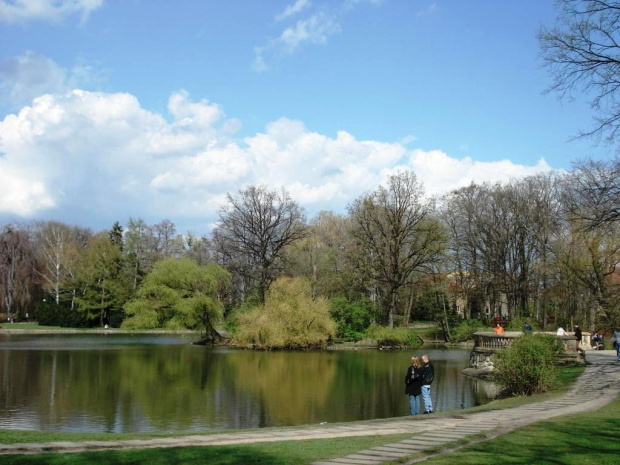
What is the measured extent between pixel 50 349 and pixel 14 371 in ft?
42.6

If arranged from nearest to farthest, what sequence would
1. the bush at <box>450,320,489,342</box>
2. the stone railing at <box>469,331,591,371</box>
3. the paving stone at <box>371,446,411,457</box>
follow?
the paving stone at <box>371,446,411,457</box>, the stone railing at <box>469,331,591,371</box>, the bush at <box>450,320,489,342</box>

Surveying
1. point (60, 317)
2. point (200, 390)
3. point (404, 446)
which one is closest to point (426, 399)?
point (404, 446)

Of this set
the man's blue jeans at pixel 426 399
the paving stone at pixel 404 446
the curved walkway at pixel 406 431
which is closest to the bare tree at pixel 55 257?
the man's blue jeans at pixel 426 399

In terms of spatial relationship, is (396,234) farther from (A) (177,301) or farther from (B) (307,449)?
(B) (307,449)

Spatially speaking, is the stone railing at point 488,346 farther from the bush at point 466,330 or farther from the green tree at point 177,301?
the green tree at point 177,301

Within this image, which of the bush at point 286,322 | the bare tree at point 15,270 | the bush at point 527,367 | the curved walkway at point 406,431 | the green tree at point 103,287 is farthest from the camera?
the bare tree at point 15,270

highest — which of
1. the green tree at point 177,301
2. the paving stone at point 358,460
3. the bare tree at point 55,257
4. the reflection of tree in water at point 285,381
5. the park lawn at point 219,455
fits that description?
the bare tree at point 55,257

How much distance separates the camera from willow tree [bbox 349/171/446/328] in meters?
51.6

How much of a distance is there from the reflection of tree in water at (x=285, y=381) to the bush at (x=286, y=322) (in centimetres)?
254

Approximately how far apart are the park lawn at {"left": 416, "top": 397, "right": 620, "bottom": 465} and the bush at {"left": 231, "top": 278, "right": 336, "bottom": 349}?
32609 mm

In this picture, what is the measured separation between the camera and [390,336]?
4853 cm

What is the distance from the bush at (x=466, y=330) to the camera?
175ft

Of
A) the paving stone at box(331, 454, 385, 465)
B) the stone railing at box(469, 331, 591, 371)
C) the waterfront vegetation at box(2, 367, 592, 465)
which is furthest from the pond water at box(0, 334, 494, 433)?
the paving stone at box(331, 454, 385, 465)

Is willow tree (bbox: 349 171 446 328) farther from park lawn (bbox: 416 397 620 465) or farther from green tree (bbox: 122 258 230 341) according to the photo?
park lawn (bbox: 416 397 620 465)
